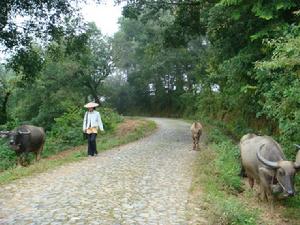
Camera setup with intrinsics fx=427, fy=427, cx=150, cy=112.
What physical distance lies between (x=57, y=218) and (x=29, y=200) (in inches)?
60.6

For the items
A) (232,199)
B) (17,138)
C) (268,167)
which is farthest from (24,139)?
(268,167)

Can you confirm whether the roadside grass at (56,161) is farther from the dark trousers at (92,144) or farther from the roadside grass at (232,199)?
the roadside grass at (232,199)

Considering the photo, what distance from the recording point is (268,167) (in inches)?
339

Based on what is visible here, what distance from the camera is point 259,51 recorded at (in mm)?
14070

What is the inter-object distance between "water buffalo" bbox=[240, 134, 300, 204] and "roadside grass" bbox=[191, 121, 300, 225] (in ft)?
1.17

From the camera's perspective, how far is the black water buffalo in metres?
15.7

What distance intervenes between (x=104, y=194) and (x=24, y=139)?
25.9ft

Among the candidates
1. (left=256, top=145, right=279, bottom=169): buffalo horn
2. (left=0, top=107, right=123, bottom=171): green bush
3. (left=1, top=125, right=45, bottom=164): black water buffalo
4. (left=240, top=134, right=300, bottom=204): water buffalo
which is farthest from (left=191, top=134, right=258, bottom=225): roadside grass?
(left=0, top=107, right=123, bottom=171): green bush

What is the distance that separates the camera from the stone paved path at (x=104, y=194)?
7395mm

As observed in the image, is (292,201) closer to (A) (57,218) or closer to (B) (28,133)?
(A) (57,218)

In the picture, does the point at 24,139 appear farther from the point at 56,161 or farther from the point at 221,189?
the point at 221,189

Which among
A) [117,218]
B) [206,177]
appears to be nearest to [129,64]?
[206,177]

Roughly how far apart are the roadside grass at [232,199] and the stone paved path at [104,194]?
1.54 feet

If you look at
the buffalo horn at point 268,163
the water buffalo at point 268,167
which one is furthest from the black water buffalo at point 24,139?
the buffalo horn at point 268,163
